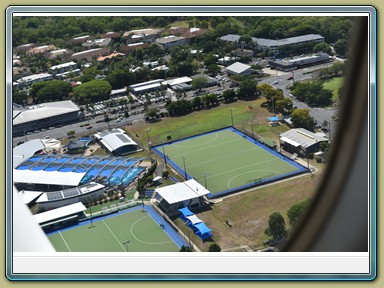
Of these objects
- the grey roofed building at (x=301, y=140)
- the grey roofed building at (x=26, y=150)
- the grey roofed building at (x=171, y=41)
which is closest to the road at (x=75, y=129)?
the grey roofed building at (x=26, y=150)

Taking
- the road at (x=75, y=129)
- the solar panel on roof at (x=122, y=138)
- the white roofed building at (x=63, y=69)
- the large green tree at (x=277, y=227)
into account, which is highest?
the large green tree at (x=277, y=227)

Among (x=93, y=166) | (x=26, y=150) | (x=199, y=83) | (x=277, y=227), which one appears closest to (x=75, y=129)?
(x=26, y=150)

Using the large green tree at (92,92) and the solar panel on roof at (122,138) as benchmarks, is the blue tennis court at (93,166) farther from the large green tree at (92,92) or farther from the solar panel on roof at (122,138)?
the large green tree at (92,92)

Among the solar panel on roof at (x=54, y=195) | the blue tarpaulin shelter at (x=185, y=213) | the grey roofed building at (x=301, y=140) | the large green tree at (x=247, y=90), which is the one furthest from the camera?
the large green tree at (x=247, y=90)

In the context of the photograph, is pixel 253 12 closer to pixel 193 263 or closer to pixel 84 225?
pixel 193 263

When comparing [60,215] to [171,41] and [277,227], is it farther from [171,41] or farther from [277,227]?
[171,41]

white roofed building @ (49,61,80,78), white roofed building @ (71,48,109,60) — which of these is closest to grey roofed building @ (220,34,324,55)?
white roofed building @ (71,48,109,60)

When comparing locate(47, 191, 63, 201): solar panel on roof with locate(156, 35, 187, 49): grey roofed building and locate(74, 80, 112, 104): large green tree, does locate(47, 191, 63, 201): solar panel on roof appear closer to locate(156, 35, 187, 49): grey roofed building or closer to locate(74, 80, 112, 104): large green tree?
locate(74, 80, 112, 104): large green tree
